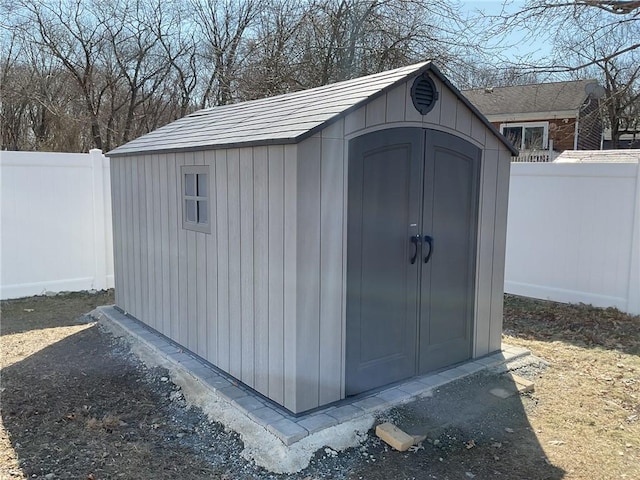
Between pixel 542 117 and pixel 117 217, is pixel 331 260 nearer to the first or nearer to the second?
pixel 117 217

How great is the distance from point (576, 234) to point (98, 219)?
20.5ft

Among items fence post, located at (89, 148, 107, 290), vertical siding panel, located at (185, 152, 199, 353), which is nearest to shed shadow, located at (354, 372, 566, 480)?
vertical siding panel, located at (185, 152, 199, 353)

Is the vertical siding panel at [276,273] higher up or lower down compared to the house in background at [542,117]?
lower down

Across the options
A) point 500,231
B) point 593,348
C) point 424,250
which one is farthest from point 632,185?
A: point 424,250

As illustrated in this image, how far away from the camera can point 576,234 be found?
6367 millimetres

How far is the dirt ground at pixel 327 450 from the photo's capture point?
2.92m

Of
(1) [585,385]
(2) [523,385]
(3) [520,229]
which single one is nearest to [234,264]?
(2) [523,385]

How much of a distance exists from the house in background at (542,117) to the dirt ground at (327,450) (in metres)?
15.6

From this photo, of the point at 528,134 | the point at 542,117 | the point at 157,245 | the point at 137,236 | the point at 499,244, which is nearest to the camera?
the point at 499,244

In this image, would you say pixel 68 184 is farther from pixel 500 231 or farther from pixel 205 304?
pixel 500 231

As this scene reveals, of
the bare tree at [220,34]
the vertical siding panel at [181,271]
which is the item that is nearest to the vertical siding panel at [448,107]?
the vertical siding panel at [181,271]

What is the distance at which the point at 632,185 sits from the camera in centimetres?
589

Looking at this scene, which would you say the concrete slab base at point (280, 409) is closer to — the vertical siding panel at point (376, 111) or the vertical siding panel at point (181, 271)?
the vertical siding panel at point (181, 271)

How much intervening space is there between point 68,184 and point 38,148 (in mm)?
9171
